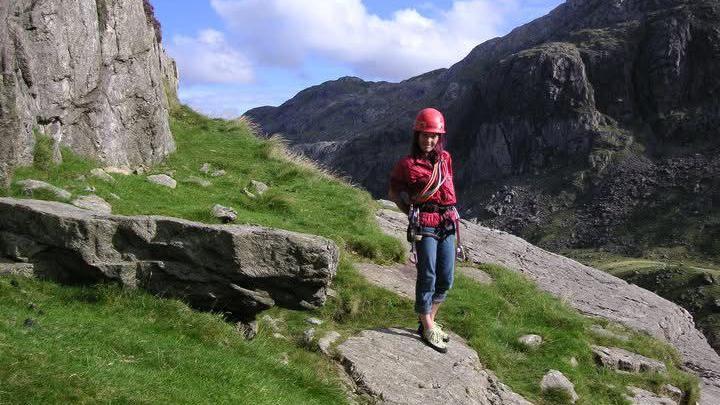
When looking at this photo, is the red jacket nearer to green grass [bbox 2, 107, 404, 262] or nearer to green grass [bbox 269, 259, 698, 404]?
A: green grass [bbox 269, 259, 698, 404]

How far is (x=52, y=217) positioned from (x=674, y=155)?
530 feet

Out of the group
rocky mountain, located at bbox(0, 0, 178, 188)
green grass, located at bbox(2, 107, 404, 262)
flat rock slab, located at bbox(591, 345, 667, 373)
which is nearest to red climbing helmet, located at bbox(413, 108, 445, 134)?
green grass, located at bbox(2, 107, 404, 262)

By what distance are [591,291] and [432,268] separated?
31.0ft

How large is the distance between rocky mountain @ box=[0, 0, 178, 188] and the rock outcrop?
376cm

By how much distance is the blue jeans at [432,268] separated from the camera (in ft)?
29.4

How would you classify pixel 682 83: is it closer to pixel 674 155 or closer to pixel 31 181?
pixel 674 155

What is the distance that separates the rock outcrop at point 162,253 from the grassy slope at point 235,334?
33 cm

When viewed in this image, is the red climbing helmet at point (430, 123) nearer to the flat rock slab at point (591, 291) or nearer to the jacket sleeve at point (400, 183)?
A: the jacket sleeve at point (400, 183)

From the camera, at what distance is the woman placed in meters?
8.93

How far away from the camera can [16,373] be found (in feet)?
17.6

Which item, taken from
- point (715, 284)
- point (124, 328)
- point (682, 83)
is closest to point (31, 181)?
point (124, 328)

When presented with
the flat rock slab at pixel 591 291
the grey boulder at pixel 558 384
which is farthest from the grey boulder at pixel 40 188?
the grey boulder at pixel 558 384

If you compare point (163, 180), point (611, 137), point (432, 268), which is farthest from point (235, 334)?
point (611, 137)

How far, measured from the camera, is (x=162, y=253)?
8602 millimetres
